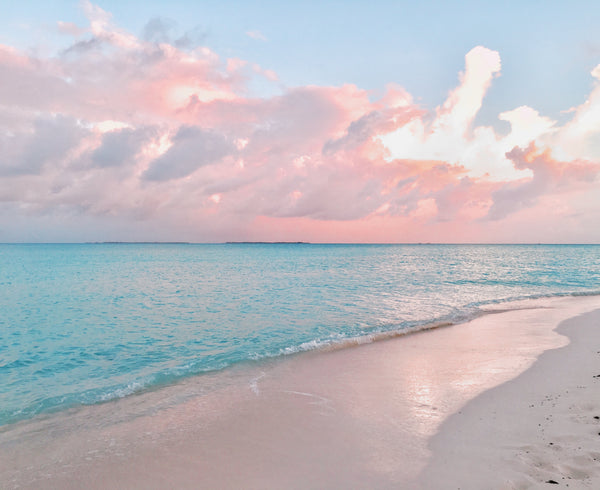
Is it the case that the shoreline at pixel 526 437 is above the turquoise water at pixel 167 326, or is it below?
above

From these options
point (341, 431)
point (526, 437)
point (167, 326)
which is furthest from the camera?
point (167, 326)

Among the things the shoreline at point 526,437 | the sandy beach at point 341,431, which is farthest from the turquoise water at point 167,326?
the shoreline at point 526,437

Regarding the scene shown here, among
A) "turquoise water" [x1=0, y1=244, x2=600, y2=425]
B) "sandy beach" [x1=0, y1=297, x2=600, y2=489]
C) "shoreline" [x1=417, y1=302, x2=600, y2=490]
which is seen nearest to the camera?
"shoreline" [x1=417, y1=302, x2=600, y2=490]

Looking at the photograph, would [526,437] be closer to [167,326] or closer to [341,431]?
[341,431]

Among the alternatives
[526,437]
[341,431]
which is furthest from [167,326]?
[526,437]

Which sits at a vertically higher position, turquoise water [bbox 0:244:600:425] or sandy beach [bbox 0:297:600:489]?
sandy beach [bbox 0:297:600:489]

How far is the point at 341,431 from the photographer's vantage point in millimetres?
7734

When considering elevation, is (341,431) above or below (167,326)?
above

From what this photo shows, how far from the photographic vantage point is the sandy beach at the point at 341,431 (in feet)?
20.0

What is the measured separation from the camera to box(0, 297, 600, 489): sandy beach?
610 centimetres

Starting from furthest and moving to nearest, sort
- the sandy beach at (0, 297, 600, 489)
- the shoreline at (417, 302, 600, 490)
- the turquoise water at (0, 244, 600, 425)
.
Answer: the turquoise water at (0, 244, 600, 425) < the sandy beach at (0, 297, 600, 489) < the shoreline at (417, 302, 600, 490)

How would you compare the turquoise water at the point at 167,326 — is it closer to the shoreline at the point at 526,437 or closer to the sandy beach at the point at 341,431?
the sandy beach at the point at 341,431

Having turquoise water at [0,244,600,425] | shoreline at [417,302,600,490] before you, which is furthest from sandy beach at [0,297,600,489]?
turquoise water at [0,244,600,425]

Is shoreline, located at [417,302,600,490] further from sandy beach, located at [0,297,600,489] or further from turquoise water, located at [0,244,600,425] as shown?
turquoise water, located at [0,244,600,425]
